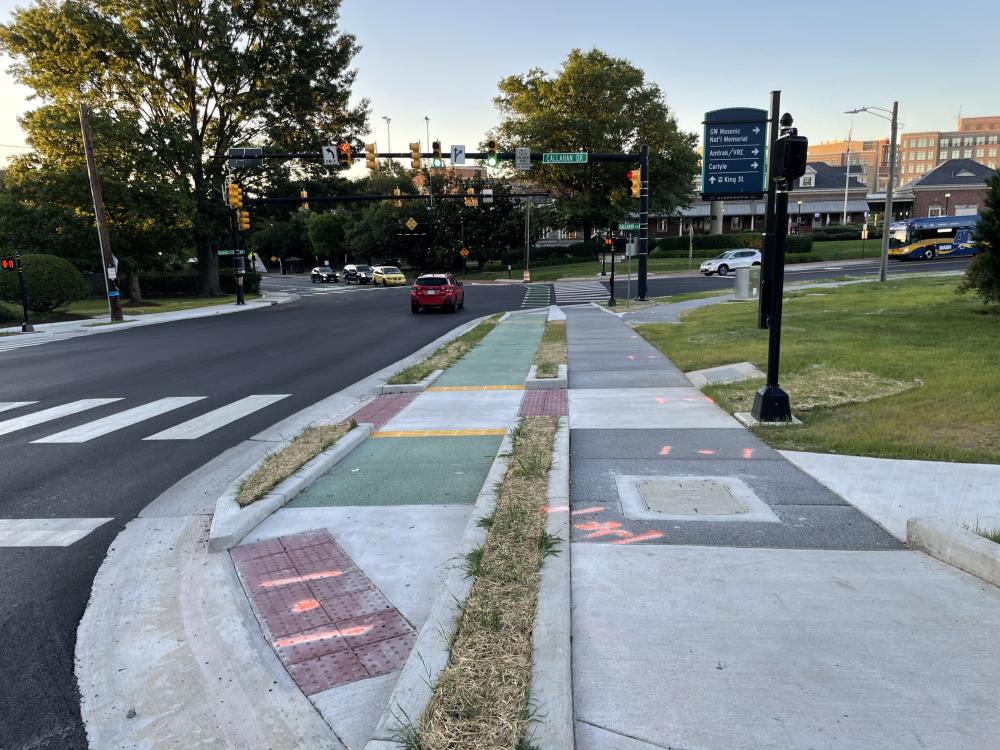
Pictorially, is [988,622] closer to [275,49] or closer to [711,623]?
[711,623]

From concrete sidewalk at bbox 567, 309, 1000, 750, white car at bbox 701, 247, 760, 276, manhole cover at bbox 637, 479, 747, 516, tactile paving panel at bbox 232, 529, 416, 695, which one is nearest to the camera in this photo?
concrete sidewalk at bbox 567, 309, 1000, 750

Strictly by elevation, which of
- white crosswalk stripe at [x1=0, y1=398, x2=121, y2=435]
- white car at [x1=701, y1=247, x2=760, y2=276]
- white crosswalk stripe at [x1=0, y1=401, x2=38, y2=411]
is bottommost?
white crosswalk stripe at [x1=0, y1=401, x2=38, y2=411]

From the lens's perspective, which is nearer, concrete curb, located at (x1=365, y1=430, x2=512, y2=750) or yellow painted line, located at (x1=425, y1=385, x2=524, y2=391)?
concrete curb, located at (x1=365, y1=430, x2=512, y2=750)

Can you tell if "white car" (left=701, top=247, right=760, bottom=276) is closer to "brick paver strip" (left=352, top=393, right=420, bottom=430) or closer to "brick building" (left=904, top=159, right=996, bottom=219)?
"brick paver strip" (left=352, top=393, right=420, bottom=430)

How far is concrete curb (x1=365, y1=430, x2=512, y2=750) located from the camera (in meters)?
2.68

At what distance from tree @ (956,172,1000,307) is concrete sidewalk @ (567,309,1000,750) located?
35.1ft

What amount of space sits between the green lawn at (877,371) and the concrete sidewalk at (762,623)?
1.47 metres

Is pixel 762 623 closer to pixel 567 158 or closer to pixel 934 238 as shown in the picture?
pixel 567 158

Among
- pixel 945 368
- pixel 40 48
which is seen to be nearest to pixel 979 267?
pixel 945 368

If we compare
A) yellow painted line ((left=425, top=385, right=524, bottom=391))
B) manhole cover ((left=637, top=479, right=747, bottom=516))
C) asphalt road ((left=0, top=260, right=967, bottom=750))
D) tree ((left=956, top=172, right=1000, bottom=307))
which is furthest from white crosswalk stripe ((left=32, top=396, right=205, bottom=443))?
tree ((left=956, top=172, right=1000, bottom=307))

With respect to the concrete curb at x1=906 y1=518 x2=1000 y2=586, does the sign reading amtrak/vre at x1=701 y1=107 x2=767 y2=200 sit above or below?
above

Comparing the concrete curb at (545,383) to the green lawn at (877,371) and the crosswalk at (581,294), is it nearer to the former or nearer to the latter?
the green lawn at (877,371)

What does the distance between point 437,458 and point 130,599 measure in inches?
125

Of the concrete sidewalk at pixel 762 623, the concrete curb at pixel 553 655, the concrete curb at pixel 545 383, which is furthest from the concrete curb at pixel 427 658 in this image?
the concrete curb at pixel 545 383
